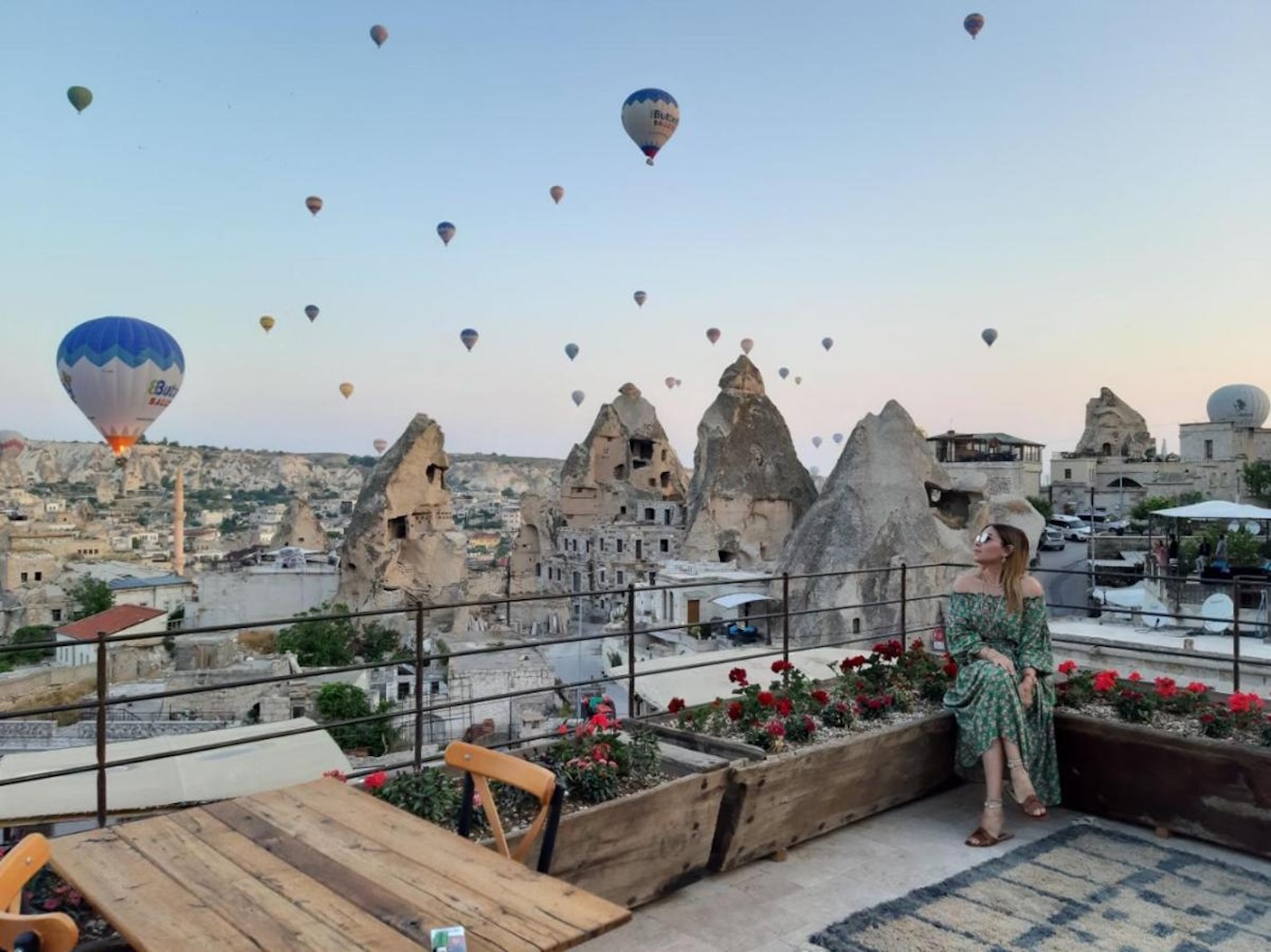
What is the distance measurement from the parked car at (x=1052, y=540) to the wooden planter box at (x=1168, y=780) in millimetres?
44461

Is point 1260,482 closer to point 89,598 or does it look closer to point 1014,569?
point 1014,569

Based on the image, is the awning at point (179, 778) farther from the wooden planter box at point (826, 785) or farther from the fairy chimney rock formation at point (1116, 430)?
the fairy chimney rock formation at point (1116, 430)

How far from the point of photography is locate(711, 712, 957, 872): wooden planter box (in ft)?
14.0

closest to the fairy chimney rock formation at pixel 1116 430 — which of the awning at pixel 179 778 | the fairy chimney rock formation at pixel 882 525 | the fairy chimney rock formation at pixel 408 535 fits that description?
the fairy chimney rock formation at pixel 882 525

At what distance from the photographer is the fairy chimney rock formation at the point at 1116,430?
72312 mm

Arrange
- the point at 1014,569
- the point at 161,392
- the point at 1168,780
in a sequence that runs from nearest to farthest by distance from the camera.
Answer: the point at 1168,780 → the point at 1014,569 → the point at 161,392

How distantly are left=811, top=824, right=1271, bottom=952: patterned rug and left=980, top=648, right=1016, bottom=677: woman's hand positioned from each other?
0.83 metres

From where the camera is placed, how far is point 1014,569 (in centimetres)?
500

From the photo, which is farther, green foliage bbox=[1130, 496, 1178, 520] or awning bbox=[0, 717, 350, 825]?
green foliage bbox=[1130, 496, 1178, 520]

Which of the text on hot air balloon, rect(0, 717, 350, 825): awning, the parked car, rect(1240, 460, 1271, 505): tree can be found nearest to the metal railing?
rect(0, 717, 350, 825): awning

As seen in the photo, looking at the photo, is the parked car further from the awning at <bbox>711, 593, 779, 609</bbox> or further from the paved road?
the awning at <bbox>711, 593, 779, 609</bbox>

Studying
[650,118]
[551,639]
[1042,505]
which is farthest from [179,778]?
[1042,505]

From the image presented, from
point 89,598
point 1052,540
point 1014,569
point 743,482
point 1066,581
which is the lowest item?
point 89,598

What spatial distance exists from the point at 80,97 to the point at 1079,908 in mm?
34778
